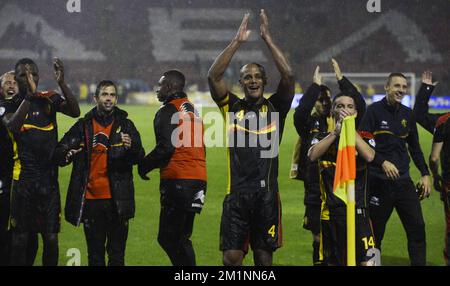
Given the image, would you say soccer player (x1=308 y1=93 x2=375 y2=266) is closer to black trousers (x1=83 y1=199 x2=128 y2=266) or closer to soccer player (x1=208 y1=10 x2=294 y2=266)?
soccer player (x1=208 y1=10 x2=294 y2=266)

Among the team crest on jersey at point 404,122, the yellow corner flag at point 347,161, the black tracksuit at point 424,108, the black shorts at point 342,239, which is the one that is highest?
the black tracksuit at point 424,108

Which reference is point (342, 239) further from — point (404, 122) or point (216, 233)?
point (216, 233)

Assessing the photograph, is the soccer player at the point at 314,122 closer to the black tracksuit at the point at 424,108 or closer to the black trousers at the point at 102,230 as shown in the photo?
the black tracksuit at the point at 424,108

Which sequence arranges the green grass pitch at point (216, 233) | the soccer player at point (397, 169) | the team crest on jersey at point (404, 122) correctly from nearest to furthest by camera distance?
the soccer player at point (397, 169) < the team crest on jersey at point (404, 122) < the green grass pitch at point (216, 233)

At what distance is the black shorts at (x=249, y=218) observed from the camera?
6465 millimetres

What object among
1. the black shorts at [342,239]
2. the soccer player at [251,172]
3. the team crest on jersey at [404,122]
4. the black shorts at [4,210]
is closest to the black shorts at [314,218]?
the team crest on jersey at [404,122]

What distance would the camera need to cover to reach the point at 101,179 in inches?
284

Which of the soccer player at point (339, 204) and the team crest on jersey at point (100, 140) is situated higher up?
the team crest on jersey at point (100, 140)

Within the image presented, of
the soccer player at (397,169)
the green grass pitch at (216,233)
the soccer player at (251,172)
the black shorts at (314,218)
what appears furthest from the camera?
the green grass pitch at (216,233)

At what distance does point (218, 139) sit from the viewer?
25297 millimetres

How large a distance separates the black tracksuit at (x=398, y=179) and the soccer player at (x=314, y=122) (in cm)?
44

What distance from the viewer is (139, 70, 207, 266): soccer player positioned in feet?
24.2
